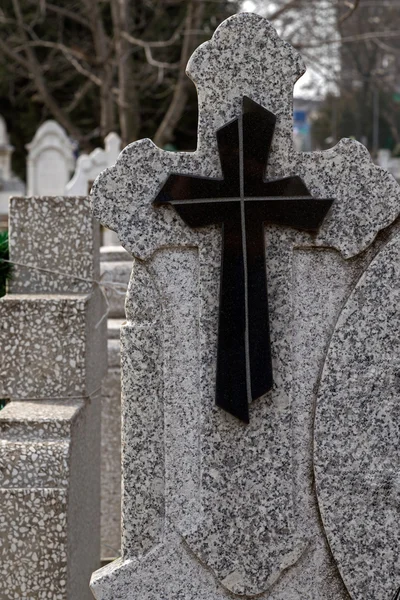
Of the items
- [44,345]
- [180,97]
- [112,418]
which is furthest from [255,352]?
[180,97]

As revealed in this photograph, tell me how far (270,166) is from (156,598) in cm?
133

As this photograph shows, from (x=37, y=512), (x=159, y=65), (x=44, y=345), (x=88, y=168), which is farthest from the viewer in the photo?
(x=88, y=168)

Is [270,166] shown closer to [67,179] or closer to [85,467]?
[85,467]

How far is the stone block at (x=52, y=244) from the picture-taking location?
3801 mm

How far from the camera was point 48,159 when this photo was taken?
82.0 ft

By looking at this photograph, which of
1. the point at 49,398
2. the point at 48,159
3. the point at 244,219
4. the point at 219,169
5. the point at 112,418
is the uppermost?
the point at 219,169

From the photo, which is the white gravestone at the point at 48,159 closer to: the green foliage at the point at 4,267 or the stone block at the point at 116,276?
the stone block at the point at 116,276

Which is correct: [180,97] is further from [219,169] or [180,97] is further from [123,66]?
[219,169]

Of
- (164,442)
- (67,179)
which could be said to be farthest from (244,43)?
(67,179)

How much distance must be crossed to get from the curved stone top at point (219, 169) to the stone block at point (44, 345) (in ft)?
2.45

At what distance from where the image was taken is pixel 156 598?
3117 mm

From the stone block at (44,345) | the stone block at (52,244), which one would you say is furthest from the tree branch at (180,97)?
the stone block at (44,345)

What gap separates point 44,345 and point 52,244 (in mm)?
383

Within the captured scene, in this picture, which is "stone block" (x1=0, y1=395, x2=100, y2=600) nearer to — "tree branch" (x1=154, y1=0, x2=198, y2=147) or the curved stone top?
the curved stone top
